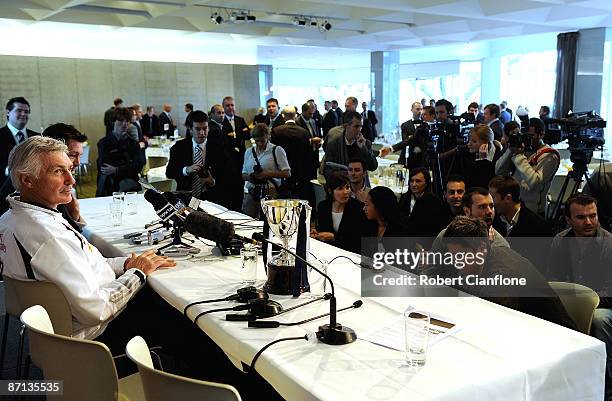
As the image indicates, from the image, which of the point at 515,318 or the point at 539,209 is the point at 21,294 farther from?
the point at 539,209

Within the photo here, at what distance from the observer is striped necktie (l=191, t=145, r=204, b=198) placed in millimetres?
4749

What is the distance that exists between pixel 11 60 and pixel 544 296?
12.3 m

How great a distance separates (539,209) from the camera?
14.8 ft

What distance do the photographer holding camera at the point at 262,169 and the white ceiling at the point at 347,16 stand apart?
119 inches

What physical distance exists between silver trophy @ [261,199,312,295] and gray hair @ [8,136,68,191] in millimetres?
948

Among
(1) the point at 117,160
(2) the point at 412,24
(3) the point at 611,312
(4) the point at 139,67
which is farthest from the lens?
(4) the point at 139,67

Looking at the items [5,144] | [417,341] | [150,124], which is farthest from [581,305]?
[150,124]

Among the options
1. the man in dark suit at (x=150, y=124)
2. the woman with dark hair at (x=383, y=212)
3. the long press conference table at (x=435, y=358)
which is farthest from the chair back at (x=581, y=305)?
the man in dark suit at (x=150, y=124)

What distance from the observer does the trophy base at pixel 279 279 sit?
217 centimetres

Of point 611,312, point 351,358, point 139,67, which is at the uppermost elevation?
point 139,67

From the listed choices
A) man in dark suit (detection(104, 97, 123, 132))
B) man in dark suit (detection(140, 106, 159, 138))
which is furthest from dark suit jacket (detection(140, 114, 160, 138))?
man in dark suit (detection(104, 97, 123, 132))

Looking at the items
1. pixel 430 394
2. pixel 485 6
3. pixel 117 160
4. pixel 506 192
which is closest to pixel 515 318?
pixel 430 394

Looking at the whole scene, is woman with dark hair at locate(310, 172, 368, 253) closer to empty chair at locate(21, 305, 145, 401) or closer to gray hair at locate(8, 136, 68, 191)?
gray hair at locate(8, 136, 68, 191)

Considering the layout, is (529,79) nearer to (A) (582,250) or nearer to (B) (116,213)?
(A) (582,250)
